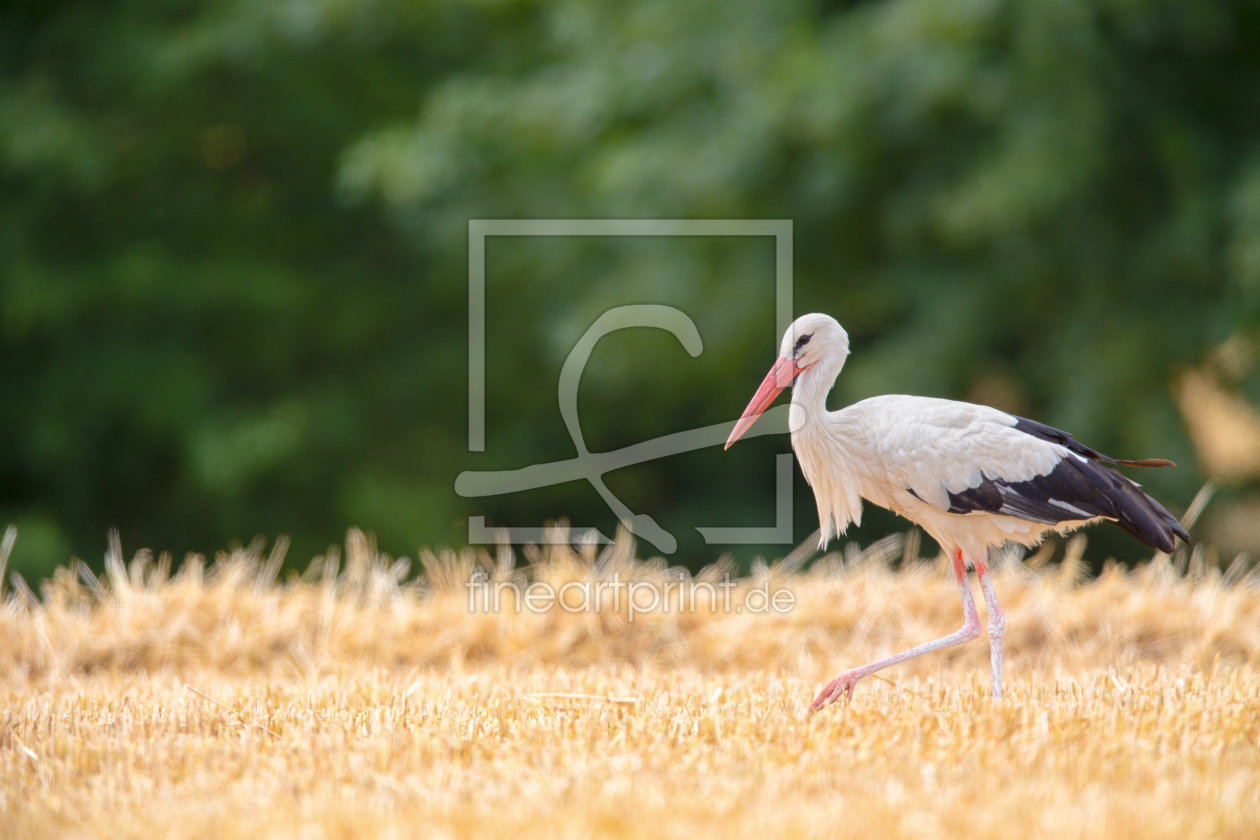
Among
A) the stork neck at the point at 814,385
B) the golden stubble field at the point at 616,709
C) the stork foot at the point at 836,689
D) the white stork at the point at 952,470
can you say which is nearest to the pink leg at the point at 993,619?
the white stork at the point at 952,470

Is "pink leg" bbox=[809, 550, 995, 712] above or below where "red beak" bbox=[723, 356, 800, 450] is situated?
below

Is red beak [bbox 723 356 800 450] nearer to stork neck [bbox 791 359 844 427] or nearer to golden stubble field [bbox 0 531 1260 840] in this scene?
stork neck [bbox 791 359 844 427]

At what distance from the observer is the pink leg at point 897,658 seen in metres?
3.01

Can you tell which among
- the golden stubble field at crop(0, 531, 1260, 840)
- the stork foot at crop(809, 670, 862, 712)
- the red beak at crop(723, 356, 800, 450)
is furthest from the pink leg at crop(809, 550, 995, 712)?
the red beak at crop(723, 356, 800, 450)

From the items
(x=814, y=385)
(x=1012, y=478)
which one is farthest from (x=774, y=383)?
(x=1012, y=478)

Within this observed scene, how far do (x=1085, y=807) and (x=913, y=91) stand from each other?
5322 mm

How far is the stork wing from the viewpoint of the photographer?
3.28 m

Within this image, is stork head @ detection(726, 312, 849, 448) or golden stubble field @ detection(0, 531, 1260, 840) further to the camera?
stork head @ detection(726, 312, 849, 448)

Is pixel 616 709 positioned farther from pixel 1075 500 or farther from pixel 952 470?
pixel 1075 500

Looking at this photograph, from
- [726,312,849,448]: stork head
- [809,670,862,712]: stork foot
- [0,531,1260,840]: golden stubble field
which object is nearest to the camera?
[0,531,1260,840]: golden stubble field

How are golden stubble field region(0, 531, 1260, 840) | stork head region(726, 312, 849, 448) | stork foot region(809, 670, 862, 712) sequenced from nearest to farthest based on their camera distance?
golden stubble field region(0, 531, 1260, 840), stork foot region(809, 670, 862, 712), stork head region(726, 312, 849, 448)

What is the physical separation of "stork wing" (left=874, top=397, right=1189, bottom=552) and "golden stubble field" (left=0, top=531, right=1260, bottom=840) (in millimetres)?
503

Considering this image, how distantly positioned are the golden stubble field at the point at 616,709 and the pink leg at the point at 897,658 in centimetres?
11

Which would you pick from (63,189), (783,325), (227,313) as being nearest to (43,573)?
(227,313)
